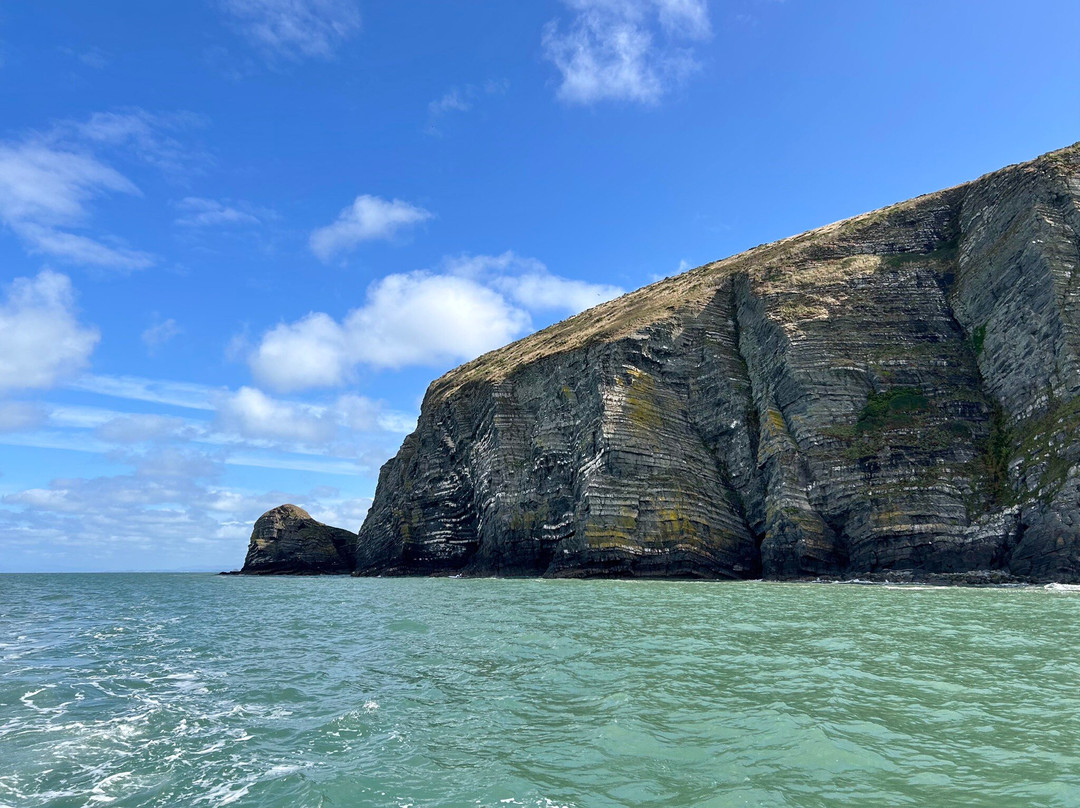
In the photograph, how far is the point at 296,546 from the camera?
9619cm

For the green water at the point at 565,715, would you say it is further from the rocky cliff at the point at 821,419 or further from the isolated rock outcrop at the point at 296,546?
the isolated rock outcrop at the point at 296,546

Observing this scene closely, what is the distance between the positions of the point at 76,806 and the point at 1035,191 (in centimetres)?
6548

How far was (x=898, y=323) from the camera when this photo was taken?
56094 mm

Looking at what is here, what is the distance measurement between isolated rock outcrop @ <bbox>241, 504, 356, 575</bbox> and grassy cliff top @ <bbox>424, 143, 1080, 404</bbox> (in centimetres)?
3357

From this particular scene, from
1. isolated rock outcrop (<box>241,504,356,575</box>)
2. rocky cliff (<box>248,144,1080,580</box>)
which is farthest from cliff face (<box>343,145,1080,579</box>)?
isolated rock outcrop (<box>241,504,356,575</box>)

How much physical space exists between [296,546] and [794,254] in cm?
7868

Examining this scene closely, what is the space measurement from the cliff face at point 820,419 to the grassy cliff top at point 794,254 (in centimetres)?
31

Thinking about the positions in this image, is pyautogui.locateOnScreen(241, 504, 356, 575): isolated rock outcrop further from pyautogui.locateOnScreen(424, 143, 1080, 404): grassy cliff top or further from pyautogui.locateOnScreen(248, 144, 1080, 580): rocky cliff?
pyautogui.locateOnScreen(424, 143, 1080, 404): grassy cliff top

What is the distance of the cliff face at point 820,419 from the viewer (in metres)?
43.0

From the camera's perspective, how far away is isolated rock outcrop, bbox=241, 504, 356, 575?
96125mm

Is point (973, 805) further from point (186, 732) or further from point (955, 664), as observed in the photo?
point (186, 732)

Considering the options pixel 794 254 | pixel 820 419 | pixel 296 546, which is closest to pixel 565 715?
pixel 820 419

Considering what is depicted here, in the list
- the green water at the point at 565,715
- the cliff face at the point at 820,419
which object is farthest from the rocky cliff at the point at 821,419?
the green water at the point at 565,715

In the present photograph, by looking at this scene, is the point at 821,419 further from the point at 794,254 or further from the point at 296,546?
the point at 296,546
